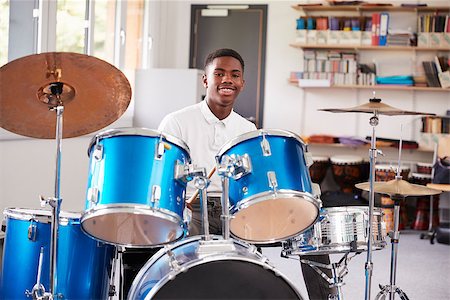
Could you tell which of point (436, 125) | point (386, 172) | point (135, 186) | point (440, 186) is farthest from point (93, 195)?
point (436, 125)

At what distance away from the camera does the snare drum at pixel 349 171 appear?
23.9ft

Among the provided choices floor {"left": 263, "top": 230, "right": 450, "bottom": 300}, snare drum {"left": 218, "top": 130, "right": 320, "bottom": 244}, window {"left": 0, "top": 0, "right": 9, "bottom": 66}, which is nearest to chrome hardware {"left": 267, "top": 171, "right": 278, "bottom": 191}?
snare drum {"left": 218, "top": 130, "right": 320, "bottom": 244}

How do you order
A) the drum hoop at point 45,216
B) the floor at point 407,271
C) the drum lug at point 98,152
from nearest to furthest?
the drum lug at point 98,152 < the drum hoop at point 45,216 < the floor at point 407,271

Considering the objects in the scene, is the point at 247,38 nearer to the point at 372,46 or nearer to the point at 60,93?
the point at 372,46

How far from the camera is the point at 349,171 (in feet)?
23.9

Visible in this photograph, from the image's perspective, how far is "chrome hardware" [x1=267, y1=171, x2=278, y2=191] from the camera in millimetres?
2816

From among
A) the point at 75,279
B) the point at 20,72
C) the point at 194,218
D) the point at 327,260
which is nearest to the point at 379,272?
the point at 327,260

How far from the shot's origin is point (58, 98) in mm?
2990

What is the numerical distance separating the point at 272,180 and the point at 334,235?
735 mm

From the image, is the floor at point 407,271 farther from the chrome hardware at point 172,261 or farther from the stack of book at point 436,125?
the chrome hardware at point 172,261

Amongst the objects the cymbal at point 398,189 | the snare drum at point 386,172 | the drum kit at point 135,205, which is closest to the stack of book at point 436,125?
the snare drum at point 386,172

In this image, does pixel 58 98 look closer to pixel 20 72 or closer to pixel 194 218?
pixel 20 72

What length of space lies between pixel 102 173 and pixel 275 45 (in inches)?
210

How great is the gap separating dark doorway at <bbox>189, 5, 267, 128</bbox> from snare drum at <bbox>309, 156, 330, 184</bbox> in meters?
0.78
